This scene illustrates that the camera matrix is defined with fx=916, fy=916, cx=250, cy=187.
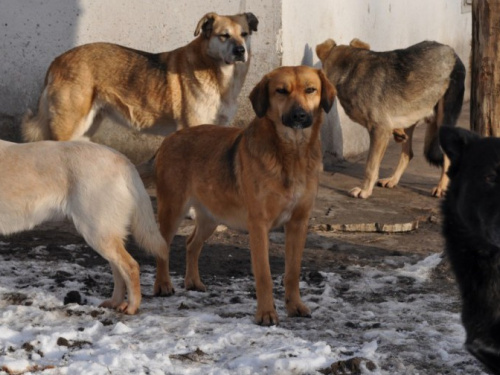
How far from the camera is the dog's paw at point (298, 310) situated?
18.1ft

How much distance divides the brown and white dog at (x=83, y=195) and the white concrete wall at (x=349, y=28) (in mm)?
4462

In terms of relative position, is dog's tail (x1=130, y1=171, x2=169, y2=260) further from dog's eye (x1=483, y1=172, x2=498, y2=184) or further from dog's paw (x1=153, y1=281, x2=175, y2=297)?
dog's eye (x1=483, y1=172, x2=498, y2=184)

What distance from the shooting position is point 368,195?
9.39 meters

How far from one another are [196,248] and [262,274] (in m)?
0.91

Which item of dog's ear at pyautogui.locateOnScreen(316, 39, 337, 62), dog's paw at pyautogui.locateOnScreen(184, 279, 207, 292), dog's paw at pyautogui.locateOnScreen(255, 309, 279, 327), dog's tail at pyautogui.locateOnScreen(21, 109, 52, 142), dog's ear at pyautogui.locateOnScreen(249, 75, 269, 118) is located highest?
dog's ear at pyautogui.locateOnScreen(249, 75, 269, 118)

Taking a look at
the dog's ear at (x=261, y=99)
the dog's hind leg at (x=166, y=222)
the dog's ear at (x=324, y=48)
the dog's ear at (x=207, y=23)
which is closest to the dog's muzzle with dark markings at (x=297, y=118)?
the dog's ear at (x=261, y=99)

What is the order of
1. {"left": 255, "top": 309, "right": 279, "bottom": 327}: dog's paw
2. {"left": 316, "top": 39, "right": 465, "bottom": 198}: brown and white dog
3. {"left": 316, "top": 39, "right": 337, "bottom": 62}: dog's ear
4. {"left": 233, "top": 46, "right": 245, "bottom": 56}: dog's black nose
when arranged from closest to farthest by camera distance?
{"left": 255, "top": 309, "right": 279, "bottom": 327}: dog's paw → {"left": 233, "top": 46, "right": 245, "bottom": 56}: dog's black nose → {"left": 316, "top": 39, "right": 465, "bottom": 198}: brown and white dog → {"left": 316, "top": 39, "right": 337, "bottom": 62}: dog's ear

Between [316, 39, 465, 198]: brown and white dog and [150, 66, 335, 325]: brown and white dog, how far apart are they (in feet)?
12.9

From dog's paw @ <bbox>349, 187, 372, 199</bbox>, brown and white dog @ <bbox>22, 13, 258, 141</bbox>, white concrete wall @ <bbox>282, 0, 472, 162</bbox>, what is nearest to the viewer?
brown and white dog @ <bbox>22, 13, 258, 141</bbox>

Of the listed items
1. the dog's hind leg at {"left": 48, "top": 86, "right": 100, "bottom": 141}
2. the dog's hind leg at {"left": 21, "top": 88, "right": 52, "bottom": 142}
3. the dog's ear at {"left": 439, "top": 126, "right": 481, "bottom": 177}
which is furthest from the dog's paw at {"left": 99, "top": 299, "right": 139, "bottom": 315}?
the dog's hind leg at {"left": 21, "top": 88, "right": 52, "bottom": 142}

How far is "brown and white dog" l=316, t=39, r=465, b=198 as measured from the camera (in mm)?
9633

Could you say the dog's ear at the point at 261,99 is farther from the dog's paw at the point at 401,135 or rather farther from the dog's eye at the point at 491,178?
the dog's paw at the point at 401,135

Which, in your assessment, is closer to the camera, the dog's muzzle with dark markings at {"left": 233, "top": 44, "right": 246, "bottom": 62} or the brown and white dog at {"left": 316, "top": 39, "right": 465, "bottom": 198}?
the dog's muzzle with dark markings at {"left": 233, "top": 44, "right": 246, "bottom": 62}

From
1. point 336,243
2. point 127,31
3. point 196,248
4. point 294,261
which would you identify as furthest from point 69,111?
point 294,261
